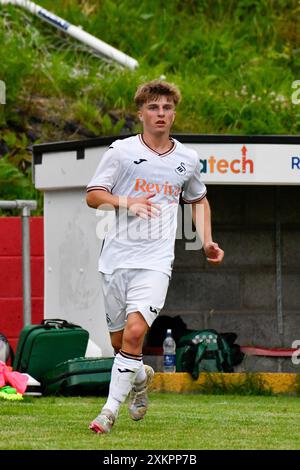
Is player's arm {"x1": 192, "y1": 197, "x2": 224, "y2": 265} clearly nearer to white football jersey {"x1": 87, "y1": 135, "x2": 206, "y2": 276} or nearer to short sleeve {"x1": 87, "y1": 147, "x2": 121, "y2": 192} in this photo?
white football jersey {"x1": 87, "y1": 135, "x2": 206, "y2": 276}

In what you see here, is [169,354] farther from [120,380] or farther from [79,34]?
[79,34]

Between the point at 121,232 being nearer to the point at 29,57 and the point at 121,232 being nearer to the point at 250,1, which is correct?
the point at 29,57

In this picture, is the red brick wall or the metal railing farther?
the red brick wall

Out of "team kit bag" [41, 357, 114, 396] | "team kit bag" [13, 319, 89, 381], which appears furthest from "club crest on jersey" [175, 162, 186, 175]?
"team kit bag" [13, 319, 89, 381]

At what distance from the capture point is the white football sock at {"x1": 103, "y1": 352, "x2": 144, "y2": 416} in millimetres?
7738

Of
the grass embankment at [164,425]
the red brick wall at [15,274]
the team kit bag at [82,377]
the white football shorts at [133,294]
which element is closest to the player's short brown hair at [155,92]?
the white football shorts at [133,294]

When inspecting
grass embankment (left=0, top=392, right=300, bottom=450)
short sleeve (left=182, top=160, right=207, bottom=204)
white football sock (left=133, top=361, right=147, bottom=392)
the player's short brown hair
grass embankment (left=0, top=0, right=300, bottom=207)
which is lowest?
grass embankment (left=0, top=392, right=300, bottom=450)

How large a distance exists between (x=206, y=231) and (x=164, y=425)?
1.14m

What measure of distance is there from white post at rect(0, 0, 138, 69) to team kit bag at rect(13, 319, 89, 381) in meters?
6.20

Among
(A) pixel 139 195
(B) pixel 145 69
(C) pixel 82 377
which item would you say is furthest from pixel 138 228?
(B) pixel 145 69

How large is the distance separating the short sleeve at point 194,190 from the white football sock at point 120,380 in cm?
104

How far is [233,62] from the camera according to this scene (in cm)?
1723

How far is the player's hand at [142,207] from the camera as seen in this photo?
299 inches

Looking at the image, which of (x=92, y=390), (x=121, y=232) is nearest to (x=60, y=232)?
(x=92, y=390)
